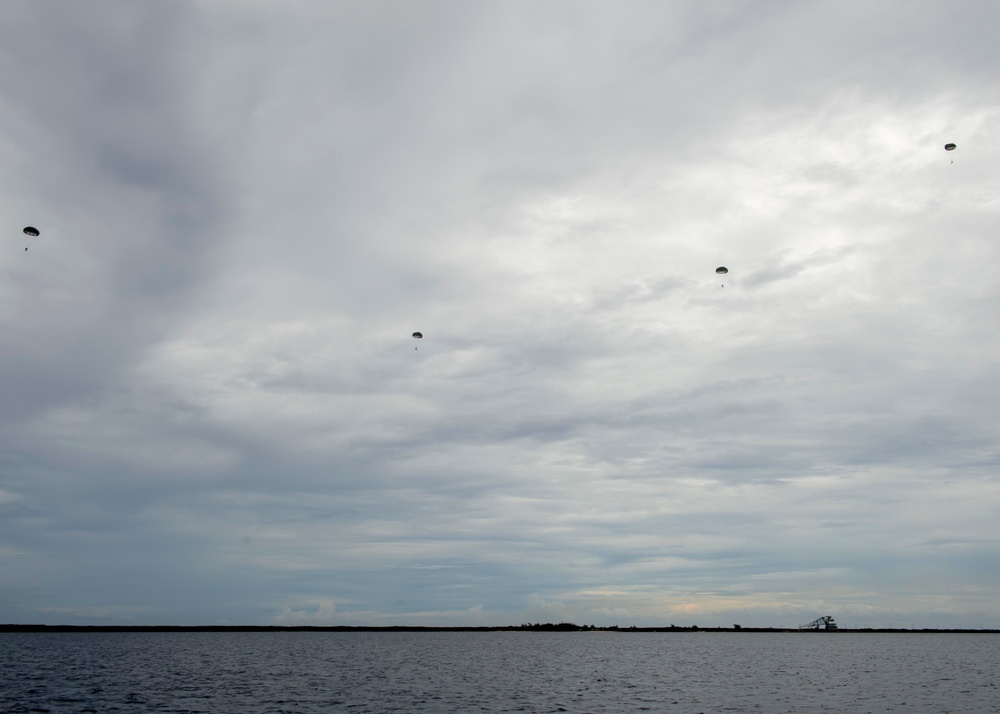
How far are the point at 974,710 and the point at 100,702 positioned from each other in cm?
10356

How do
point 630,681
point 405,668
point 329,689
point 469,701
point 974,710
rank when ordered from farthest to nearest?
1. point 405,668
2. point 630,681
3. point 329,689
4. point 469,701
5. point 974,710

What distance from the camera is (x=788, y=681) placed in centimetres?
11844

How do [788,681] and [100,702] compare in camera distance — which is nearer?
[100,702]

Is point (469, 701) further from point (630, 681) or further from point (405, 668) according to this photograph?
point (405, 668)

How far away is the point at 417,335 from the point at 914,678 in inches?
4457

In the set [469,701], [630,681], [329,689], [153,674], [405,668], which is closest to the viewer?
[469,701]

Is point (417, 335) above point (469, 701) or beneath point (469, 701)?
above

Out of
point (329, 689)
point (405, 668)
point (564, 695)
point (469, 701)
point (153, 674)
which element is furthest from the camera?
point (405, 668)

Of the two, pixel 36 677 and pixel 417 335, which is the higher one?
pixel 417 335

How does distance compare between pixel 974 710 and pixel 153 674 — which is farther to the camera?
pixel 153 674

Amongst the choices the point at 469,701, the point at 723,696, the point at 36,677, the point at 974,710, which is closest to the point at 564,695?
the point at 469,701

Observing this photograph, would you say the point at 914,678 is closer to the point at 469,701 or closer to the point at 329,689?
the point at 469,701

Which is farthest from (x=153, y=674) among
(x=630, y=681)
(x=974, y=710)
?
(x=974, y=710)

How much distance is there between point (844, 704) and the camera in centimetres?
8512
